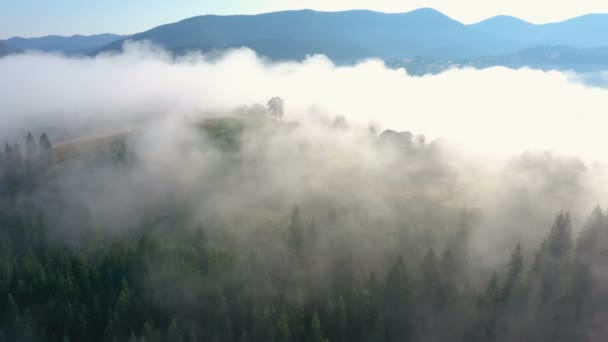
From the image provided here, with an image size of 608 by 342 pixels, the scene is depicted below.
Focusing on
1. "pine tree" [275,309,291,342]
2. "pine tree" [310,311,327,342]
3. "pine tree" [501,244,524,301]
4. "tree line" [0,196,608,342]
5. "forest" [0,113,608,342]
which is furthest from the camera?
"pine tree" [501,244,524,301]

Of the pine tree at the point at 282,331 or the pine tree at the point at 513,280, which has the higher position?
the pine tree at the point at 513,280

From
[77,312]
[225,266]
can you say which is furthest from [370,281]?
[77,312]

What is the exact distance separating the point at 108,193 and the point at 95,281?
84931 millimetres

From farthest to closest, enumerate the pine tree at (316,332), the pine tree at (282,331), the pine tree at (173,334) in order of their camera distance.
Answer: the pine tree at (316,332) < the pine tree at (282,331) < the pine tree at (173,334)

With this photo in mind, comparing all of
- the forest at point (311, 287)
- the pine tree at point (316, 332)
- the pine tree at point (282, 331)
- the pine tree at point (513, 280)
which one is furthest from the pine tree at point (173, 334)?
the pine tree at point (513, 280)

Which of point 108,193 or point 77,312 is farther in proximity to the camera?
point 108,193

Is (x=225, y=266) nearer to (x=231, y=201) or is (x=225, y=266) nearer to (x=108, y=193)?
(x=231, y=201)

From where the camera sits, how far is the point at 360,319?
99688 mm

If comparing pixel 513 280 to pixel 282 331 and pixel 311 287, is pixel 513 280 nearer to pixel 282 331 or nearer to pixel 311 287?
pixel 311 287

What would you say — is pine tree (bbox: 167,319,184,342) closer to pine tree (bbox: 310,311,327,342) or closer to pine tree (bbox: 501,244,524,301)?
pine tree (bbox: 310,311,327,342)

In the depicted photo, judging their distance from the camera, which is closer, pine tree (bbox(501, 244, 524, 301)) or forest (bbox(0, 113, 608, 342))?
forest (bbox(0, 113, 608, 342))

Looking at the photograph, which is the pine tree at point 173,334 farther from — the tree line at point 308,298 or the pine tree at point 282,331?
the pine tree at point 282,331

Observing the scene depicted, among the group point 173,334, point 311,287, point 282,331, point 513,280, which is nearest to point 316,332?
point 282,331

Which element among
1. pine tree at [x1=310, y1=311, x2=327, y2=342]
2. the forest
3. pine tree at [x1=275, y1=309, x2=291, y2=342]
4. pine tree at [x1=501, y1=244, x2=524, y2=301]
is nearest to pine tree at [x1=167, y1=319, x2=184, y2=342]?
the forest
